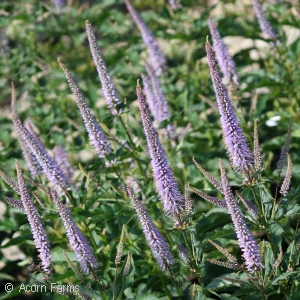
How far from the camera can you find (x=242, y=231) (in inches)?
115

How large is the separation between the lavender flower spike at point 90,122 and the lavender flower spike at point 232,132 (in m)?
0.96

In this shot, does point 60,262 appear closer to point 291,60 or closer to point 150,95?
point 150,95

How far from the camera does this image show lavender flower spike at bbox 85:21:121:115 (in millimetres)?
3840

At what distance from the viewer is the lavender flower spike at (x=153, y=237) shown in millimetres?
→ 3080

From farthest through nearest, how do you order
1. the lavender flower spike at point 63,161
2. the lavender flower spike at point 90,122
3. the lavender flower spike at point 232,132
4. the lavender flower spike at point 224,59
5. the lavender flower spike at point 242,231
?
the lavender flower spike at point 63,161 < the lavender flower spike at point 224,59 < the lavender flower spike at point 90,122 < the lavender flower spike at point 232,132 < the lavender flower spike at point 242,231

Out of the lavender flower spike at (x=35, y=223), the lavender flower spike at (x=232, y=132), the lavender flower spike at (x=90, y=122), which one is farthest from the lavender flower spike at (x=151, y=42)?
the lavender flower spike at (x=35, y=223)

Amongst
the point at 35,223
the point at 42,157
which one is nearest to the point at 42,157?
the point at 42,157

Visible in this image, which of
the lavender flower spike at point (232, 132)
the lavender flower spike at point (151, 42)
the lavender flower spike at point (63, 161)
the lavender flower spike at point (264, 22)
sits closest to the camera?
the lavender flower spike at point (232, 132)

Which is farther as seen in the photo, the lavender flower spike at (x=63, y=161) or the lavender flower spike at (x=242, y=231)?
the lavender flower spike at (x=63, y=161)

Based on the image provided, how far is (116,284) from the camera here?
144 inches

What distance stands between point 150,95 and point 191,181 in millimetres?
804

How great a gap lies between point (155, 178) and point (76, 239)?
57 cm

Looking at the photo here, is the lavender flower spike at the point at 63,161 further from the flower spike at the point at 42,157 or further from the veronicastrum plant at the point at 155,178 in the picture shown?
the flower spike at the point at 42,157

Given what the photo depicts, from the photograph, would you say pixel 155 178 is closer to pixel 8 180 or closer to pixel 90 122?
pixel 90 122
